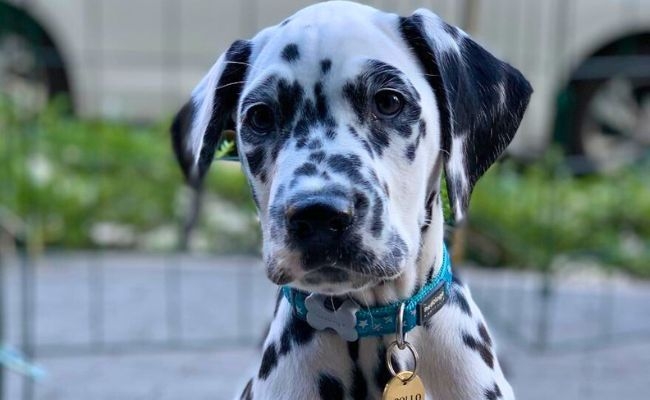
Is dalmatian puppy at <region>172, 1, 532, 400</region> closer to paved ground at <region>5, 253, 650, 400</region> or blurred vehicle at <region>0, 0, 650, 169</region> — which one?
paved ground at <region>5, 253, 650, 400</region>

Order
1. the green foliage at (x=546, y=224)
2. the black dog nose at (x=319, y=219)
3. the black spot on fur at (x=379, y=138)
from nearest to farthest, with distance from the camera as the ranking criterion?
the black dog nose at (x=319, y=219) → the black spot on fur at (x=379, y=138) → the green foliage at (x=546, y=224)

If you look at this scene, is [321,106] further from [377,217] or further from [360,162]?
[377,217]

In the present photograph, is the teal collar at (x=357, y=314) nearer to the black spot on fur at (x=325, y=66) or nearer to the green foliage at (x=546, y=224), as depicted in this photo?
the black spot on fur at (x=325, y=66)

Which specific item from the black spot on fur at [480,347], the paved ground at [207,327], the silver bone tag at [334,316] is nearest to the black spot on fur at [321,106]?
the silver bone tag at [334,316]

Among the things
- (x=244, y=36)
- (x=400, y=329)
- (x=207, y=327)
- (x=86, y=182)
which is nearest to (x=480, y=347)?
(x=400, y=329)

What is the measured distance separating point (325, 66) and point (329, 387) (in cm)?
77

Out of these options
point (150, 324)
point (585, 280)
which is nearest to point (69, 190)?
point (150, 324)

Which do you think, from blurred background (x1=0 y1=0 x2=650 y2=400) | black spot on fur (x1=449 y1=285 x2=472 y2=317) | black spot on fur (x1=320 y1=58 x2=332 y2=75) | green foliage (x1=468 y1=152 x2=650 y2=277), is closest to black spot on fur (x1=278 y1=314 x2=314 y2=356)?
black spot on fur (x1=449 y1=285 x2=472 y2=317)

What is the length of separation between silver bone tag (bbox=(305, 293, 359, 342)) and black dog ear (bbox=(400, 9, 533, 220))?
1.20ft

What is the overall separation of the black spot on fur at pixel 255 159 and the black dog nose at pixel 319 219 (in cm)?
30

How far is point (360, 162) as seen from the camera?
2.50 m

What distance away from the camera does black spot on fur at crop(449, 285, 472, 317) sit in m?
2.87

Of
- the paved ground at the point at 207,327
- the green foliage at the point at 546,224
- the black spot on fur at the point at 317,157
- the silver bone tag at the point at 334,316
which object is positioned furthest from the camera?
the green foliage at the point at 546,224

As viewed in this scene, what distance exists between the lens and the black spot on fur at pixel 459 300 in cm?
287
